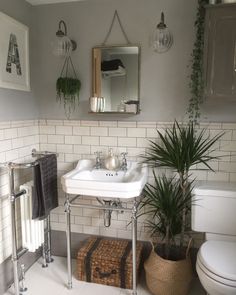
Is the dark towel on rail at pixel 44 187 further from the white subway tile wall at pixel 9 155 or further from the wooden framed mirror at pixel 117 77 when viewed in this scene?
the wooden framed mirror at pixel 117 77

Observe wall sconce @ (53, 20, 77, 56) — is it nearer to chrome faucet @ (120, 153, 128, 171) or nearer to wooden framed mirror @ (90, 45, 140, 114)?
wooden framed mirror @ (90, 45, 140, 114)

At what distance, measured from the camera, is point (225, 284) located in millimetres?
1542

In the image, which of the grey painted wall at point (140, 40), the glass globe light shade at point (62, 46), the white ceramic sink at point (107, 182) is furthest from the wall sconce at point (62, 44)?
the white ceramic sink at point (107, 182)

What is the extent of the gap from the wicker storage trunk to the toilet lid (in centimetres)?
65

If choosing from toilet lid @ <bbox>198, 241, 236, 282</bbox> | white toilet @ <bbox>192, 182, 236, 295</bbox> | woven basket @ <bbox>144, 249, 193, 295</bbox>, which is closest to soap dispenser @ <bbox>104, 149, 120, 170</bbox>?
white toilet @ <bbox>192, 182, 236, 295</bbox>

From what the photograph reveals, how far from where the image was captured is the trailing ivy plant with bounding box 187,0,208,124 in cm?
199

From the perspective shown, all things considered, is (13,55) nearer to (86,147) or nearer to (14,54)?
(14,54)

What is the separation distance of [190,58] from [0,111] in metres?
1.51

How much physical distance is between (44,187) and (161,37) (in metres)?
1.47

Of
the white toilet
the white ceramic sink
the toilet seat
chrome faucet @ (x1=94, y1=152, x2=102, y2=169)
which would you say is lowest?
the toilet seat

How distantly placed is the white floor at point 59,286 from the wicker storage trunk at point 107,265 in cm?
5

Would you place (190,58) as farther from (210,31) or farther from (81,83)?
(81,83)

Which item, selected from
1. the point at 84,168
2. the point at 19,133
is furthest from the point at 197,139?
the point at 19,133

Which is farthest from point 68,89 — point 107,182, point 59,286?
point 59,286
